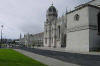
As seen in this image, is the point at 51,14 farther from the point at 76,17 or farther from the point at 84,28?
the point at 84,28

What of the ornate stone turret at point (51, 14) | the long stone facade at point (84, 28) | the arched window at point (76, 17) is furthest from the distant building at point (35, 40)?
the arched window at point (76, 17)

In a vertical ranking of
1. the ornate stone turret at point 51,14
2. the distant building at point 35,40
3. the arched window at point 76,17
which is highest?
the ornate stone turret at point 51,14

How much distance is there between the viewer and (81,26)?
38.9 metres

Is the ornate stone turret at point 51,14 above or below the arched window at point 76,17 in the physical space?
above

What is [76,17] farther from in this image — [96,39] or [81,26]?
[96,39]

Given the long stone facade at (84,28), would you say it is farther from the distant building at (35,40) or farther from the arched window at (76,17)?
the distant building at (35,40)

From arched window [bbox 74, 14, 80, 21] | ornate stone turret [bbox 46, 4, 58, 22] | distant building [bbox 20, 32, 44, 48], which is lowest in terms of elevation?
distant building [bbox 20, 32, 44, 48]

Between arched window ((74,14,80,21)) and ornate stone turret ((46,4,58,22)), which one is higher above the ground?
ornate stone turret ((46,4,58,22))

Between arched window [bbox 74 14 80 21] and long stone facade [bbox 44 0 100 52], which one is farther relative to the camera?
arched window [bbox 74 14 80 21]

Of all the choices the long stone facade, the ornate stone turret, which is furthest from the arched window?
the ornate stone turret

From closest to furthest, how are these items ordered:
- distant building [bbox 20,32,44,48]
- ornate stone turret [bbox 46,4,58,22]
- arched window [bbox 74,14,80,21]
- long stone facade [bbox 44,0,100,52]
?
1. long stone facade [bbox 44,0,100,52]
2. arched window [bbox 74,14,80,21]
3. ornate stone turret [bbox 46,4,58,22]
4. distant building [bbox 20,32,44,48]

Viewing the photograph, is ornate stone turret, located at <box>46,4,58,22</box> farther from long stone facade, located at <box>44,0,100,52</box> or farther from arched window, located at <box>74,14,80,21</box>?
arched window, located at <box>74,14,80,21</box>

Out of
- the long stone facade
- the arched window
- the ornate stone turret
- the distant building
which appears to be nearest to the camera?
the long stone facade

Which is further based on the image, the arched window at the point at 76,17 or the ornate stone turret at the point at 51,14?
the ornate stone turret at the point at 51,14
